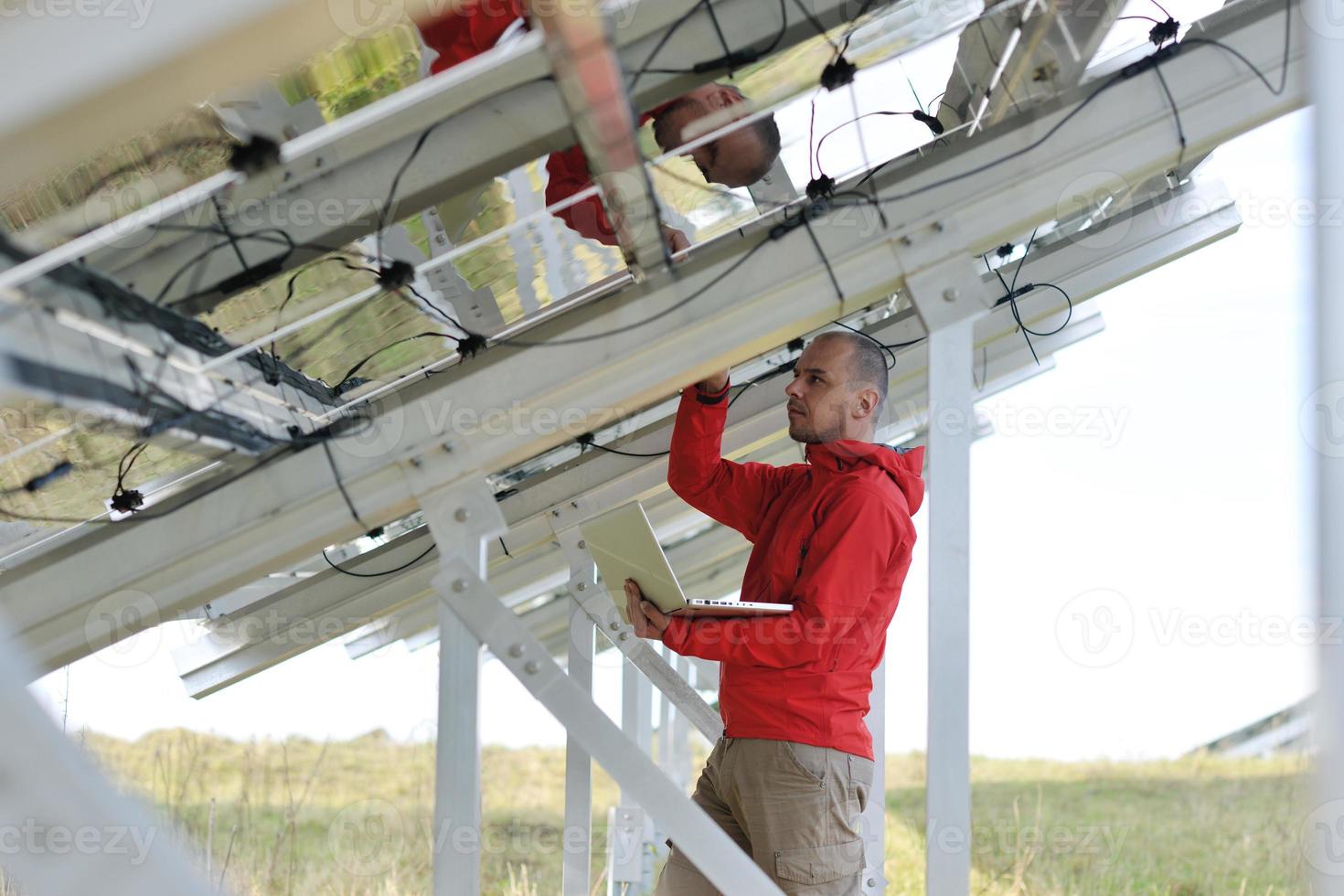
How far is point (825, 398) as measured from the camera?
2578mm

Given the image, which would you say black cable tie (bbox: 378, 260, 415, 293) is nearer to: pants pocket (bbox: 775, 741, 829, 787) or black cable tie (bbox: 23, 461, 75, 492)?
black cable tie (bbox: 23, 461, 75, 492)

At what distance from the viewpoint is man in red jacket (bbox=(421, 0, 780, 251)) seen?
5.85 ft

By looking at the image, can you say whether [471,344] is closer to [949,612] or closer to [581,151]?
[581,151]

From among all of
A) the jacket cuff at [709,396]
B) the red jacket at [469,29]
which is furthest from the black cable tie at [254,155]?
the jacket cuff at [709,396]

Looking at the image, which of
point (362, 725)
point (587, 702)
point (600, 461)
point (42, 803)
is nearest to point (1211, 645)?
point (362, 725)

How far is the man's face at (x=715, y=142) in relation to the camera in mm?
2061

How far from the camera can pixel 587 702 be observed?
6.48 feet

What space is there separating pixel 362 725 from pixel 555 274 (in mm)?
9476

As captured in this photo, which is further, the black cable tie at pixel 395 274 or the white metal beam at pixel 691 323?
the black cable tie at pixel 395 274

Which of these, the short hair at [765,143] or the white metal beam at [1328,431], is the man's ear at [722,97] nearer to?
the short hair at [765,143]

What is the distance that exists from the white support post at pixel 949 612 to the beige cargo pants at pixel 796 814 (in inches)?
14.2

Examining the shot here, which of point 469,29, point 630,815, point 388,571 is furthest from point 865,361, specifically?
point 630,815

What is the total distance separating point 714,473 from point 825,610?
21.4 inches

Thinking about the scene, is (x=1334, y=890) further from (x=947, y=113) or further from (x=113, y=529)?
(x=947, y=113)
